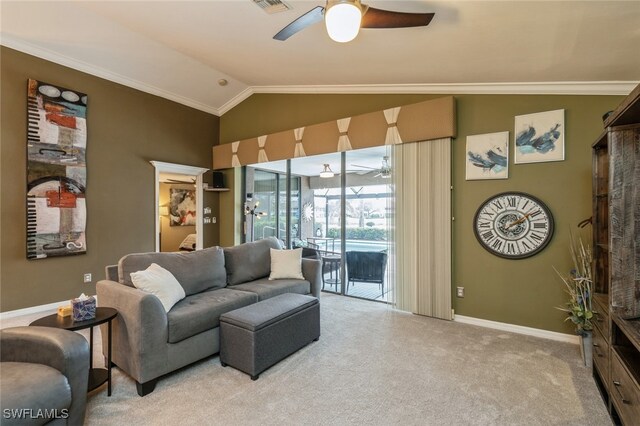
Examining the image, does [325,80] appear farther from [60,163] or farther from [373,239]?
[60,163]

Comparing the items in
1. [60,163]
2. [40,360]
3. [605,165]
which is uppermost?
[60,163]

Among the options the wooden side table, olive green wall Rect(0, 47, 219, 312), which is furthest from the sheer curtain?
olive green wall Rect(0, 47, 219, 312)

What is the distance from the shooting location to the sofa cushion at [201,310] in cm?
243

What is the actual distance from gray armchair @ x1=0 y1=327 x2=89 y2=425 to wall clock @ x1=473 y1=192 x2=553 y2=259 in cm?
391

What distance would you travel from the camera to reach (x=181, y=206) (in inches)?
326

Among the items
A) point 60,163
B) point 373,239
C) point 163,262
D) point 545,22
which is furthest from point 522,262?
point 60,163

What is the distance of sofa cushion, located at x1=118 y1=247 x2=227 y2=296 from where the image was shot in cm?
274

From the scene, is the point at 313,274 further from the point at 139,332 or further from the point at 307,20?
the point at 307,20

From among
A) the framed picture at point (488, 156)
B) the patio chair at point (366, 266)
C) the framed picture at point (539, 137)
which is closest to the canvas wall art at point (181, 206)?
the patio chair at point (366, 266)

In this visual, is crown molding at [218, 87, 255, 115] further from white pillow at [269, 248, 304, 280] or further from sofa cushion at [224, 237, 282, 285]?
white pillow at [269, 248, 304, 280]

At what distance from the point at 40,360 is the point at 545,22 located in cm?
407

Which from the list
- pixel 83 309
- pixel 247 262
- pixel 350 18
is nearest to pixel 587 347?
pixel 350 18

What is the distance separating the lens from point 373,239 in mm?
4836

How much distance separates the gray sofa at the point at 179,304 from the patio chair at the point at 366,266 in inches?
49.9
